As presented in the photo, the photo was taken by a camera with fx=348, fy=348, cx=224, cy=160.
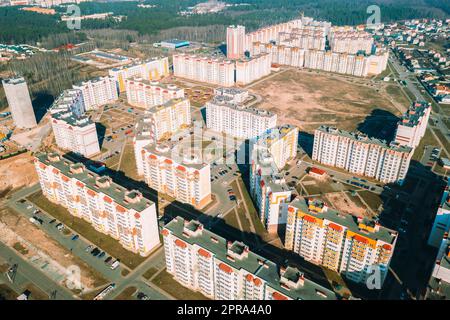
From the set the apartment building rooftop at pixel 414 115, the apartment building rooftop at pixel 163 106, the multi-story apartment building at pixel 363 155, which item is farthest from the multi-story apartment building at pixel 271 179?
the apartment building rooftop at pixel 163 106

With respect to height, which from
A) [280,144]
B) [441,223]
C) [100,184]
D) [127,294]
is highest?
[100,184]

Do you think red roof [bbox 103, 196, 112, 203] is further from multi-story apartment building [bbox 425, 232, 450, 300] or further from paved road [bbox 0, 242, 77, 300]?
multi-story apartment building [bbox 425, 232, 450, 300]

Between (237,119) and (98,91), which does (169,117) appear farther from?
(98,91)

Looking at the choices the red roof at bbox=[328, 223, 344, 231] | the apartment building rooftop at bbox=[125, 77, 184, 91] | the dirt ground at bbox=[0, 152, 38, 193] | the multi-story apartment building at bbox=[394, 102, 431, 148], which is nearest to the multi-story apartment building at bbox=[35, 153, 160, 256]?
the dirt ground at bbox=[0, 152, 38, 193]

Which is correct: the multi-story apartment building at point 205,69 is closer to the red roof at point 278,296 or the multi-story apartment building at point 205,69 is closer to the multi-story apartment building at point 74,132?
the multi-story apartment building at point 74,132

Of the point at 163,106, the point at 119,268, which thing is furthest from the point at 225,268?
the point at 163,106

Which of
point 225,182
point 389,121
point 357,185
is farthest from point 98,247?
point 389,121

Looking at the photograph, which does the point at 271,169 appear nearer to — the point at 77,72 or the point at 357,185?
the point at 357,185
